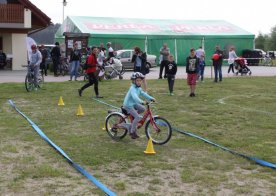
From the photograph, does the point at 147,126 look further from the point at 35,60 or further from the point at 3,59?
the point at 3,59

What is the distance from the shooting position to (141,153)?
7.37m

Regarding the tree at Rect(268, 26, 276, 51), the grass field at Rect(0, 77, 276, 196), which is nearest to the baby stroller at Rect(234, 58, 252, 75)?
the grass field at Rect(0, 77, 276, 196)

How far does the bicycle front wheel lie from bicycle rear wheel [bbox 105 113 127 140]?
0.49 meters

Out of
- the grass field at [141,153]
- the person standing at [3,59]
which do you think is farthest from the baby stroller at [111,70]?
the person standing at [3,59]

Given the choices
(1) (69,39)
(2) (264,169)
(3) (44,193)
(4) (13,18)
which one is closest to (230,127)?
(2) (264,169)

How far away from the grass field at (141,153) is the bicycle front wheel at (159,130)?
17cm

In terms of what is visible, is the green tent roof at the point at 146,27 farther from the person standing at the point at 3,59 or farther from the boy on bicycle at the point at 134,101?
the boy on bicycle at the point at 134,101

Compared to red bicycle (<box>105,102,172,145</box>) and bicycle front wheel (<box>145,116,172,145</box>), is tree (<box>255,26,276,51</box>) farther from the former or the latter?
bicycle front wheel (<box>145,116,172,145</box>)

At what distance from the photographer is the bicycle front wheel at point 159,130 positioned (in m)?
8.10

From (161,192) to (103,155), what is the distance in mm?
1988

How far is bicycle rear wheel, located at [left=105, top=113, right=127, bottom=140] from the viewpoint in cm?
851

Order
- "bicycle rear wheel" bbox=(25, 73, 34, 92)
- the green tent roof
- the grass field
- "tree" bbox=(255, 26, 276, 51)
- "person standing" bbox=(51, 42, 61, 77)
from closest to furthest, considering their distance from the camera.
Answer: the grass field → "bicycle rear wheel" bbox=(25, 73, 34, 92) → "person standing" bbox=(51, 42, 61, 77) → the green tent roof → "tree" bbox=(255, 26, 276, 51)

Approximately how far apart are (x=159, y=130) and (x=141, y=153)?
908 millimetres

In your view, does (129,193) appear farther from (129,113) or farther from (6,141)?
(6,141)
